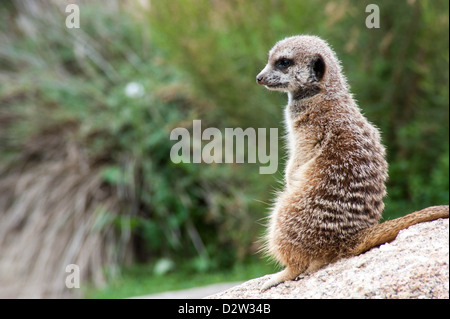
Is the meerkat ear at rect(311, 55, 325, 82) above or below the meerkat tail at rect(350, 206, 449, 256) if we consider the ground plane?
above

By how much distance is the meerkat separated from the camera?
165 cm

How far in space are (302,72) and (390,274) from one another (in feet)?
2.60

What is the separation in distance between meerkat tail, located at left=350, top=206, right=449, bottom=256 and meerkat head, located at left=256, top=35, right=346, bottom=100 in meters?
0.54

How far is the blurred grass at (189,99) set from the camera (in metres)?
3.33

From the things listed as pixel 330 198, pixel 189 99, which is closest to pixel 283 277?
pixel 330 198

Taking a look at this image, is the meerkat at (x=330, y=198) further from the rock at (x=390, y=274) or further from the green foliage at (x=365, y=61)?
the green foliage at (x=365, y=61)

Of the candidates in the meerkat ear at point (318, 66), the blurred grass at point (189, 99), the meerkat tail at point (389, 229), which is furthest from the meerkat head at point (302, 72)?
the blurred grass at point (189, 99)

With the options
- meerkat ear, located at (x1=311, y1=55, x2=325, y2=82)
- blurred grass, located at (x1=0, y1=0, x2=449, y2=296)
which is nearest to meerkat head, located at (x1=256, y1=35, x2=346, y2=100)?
meerkat ear, located at (x1=311, y1=55, x2=325, y2=82)

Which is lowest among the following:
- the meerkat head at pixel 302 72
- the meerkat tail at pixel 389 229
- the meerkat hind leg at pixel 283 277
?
the meerkat hind leg at pixel 283 277

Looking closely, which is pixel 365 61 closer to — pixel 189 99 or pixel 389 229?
pixel 189 99

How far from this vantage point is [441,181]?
3.01 m

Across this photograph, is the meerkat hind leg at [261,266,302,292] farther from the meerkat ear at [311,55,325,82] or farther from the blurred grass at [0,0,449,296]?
the blurred grass at [0,0,449,296]

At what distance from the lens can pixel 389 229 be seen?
161 cm
